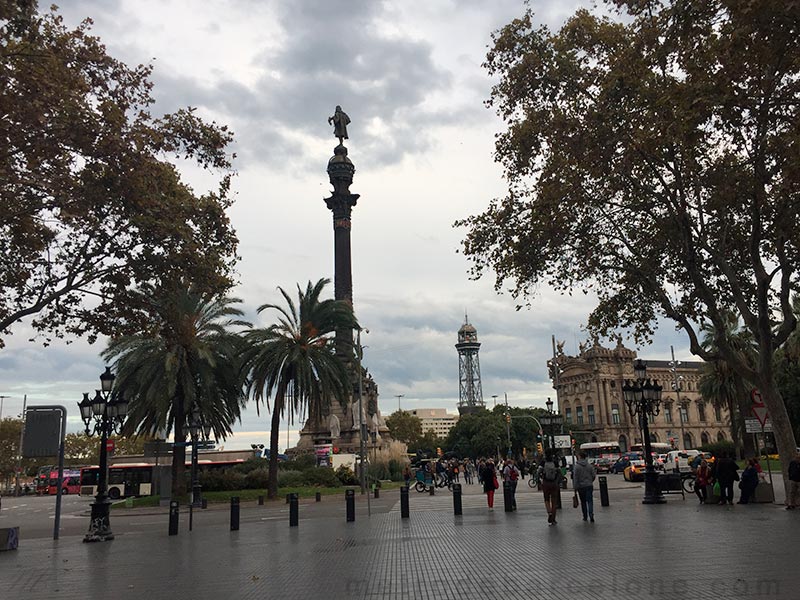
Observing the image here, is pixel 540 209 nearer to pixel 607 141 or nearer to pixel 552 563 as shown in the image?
pixel 607 141

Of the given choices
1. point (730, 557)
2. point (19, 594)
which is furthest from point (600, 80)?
point (19, 594)

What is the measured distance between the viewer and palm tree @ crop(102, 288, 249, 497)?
30.5 m

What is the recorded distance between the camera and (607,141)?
18312mm

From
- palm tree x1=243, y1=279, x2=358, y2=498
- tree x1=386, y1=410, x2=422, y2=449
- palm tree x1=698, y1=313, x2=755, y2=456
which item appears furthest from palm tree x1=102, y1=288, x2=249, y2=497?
tree x1=386, y1=410, x2=422, y2=449

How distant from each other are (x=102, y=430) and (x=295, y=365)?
15.1 m

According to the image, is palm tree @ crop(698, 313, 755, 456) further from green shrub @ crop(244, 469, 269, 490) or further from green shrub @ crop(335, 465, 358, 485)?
green shrub @ crop(244, 469, 269, 490)

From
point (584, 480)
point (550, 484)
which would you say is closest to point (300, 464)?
point (550, 484)

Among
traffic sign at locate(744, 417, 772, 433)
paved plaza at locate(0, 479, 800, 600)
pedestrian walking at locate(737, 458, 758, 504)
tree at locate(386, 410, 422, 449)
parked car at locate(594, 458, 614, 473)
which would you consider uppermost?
tree at locate(386, 410, 422, 449)

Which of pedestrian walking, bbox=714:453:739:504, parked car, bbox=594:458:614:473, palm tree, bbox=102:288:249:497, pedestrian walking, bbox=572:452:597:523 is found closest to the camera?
pedestrian walking, bbox=572:452:597:523

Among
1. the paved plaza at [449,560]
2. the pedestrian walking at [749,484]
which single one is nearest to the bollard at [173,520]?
the paved plaza at [449,560]

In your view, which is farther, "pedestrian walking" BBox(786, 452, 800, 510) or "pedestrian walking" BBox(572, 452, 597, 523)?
"pedestrian walking" BBox(786, 452, 800, 510)

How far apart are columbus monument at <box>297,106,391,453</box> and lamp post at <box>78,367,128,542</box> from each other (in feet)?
79.1

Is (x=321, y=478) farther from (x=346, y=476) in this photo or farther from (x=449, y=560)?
(x=449, y=560)

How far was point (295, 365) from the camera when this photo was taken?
34.2 metres
